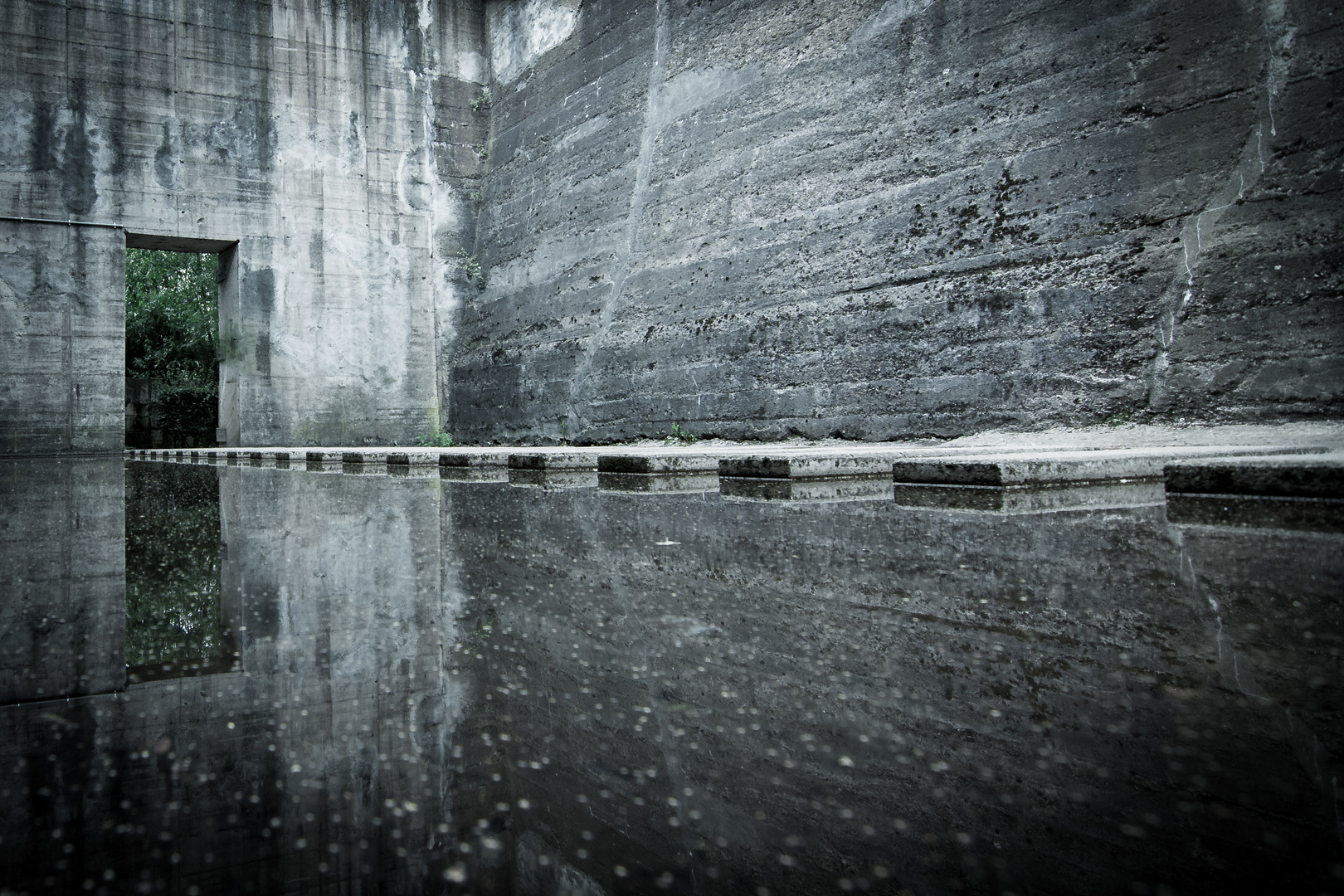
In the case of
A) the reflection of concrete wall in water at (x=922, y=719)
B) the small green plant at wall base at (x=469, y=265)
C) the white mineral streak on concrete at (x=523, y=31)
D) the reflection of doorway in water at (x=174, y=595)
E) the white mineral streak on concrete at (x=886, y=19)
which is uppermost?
the white mineral streak on concrete at (x=523, y=31)

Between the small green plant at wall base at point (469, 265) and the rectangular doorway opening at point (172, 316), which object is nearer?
the small green plant at wall base at point (469, 265)

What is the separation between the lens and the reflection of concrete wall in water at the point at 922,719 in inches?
28.1

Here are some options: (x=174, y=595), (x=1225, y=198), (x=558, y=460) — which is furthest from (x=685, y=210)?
(x=174, y=595)

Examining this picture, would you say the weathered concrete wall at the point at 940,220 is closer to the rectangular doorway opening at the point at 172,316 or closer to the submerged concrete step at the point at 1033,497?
the submerged concrete step at the point at 1033,497

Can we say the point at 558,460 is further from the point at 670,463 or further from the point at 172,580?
the point at 172,580

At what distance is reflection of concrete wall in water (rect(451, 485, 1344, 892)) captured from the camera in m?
0.71

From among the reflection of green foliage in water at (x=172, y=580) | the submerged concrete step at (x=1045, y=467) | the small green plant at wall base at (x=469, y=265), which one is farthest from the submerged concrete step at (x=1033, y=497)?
the small green plant at wall base at (x=469, y=265)

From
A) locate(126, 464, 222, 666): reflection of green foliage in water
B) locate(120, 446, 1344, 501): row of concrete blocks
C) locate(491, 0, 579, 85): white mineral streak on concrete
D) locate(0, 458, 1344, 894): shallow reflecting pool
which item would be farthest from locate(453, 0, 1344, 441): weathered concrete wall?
locate(126, 464, 222, 666): reflection of green foliage in water

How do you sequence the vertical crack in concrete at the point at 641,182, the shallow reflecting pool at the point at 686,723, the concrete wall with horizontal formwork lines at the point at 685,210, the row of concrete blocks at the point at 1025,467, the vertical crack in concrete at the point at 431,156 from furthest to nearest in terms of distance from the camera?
the vertical crack in concrete at the point at 431,156 → the vertical crack in concrete at the point at 641,182 → the concrete wall with horizontal formwork lines at the point at 685,210 → the row of concrete blocks at the point at 1025,467 → the shallow reflecting pool at the point at 686,723

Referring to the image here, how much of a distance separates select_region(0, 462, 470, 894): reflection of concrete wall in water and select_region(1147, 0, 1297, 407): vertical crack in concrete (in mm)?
4864

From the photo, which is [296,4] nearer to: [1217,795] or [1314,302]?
[1314,302]

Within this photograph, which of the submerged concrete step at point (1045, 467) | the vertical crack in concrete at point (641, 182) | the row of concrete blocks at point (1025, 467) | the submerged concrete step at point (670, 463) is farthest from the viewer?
the vertical crack in concrete at point (641, 182)

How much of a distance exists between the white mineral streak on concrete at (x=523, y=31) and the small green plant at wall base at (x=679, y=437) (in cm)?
555

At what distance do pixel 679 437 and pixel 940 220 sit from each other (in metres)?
3.05
